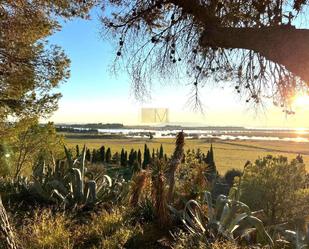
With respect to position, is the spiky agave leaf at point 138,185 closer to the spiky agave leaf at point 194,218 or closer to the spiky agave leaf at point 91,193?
the spiky agave leaf at point 91,193

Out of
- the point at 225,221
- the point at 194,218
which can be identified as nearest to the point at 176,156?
the point at 194,218

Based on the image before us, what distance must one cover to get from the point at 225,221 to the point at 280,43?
16.8 ft

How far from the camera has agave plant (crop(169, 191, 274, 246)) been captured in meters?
7.56

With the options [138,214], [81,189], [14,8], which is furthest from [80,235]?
[14,8]

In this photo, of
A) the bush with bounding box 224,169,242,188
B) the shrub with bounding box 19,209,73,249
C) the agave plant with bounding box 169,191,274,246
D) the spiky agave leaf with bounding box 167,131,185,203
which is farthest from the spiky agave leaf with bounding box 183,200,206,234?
the bush with bounding box 224,169,242,188

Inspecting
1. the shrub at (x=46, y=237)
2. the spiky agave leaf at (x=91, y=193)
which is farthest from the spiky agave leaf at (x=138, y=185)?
the shrub at (x=46, y=237)

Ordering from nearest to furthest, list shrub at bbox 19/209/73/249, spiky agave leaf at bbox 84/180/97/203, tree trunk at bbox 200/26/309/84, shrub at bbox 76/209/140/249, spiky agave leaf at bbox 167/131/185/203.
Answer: tree trunk at bbox 200/26/309/84
shrub at bbox 19/209/73/249
shrub at bbox 76/209/140/249
spiky agave leaf at bbox 167/131/185/203
spiky agave leaf at bbox 84/180/97/203

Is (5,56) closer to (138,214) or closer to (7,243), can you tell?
(138,214)

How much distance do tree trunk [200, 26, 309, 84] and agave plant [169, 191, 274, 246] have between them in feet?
12.9

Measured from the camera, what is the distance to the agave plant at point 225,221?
756 centimetres

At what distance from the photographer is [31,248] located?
6.96 metres

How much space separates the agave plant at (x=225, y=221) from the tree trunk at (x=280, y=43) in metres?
3.93

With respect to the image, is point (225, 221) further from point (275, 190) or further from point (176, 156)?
point (275, 190)

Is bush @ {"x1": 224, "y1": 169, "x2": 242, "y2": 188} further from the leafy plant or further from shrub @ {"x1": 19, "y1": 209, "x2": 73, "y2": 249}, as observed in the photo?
shrub @ {"x1": 19, "y1": 209, "x2": 73, "y2": 249}
